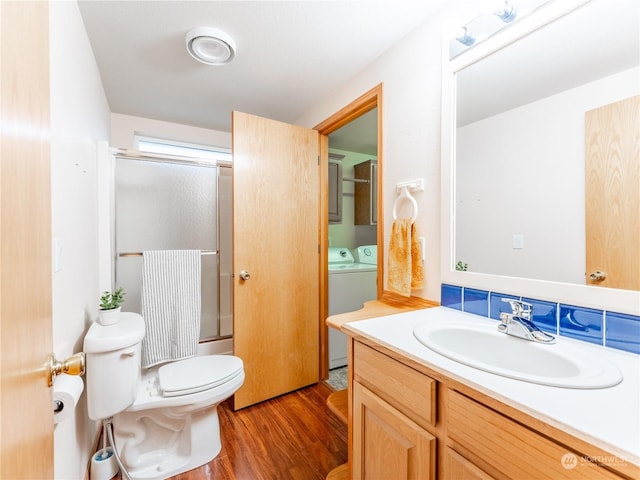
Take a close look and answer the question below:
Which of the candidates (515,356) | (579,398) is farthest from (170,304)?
(579,398)

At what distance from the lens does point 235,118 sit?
1936 mm

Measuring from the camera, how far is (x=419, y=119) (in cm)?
145

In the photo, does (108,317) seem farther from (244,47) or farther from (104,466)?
(244,47)

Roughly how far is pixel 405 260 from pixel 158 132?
8.32 feet

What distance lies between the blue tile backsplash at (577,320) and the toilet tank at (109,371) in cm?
152

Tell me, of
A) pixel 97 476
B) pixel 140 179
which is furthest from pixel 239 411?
pixel 140 179

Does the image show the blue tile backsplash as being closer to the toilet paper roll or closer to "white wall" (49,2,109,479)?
the toilet paper roll

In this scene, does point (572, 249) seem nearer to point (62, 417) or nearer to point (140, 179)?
point (62, 417)

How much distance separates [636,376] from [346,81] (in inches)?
79.2

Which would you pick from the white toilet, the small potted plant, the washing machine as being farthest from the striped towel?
the washing machine

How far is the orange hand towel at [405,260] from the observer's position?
1408mm

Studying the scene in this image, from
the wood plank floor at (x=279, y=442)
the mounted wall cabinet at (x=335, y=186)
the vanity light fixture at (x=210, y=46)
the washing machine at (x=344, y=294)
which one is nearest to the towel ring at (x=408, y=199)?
the washing machine at (x=344, y=294)

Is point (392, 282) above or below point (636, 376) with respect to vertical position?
above

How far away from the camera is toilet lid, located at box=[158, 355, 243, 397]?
1430 mm
